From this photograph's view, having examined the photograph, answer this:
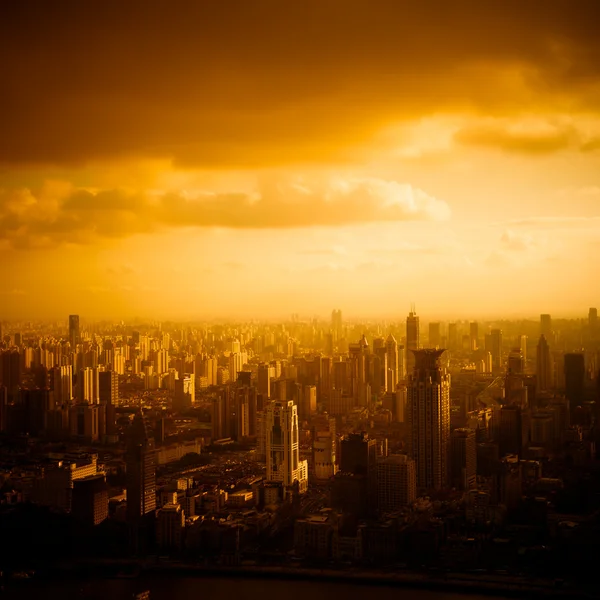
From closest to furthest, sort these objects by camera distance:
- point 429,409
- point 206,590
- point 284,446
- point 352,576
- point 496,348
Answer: point 206,590 < point 352,576 < point 496,348 < point 284,446 < point 429,409

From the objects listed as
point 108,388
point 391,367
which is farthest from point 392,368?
point 108,388

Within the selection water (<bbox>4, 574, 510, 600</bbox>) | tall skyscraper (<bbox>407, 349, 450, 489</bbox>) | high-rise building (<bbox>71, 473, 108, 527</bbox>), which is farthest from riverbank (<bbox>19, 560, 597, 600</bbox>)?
tall skyscraper (<bbox>407, 349, 450, 489</bbox>)

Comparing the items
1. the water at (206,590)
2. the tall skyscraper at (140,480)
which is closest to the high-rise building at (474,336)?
the water at (206,590)

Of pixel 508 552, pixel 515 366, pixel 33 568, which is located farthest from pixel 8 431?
pixel 515 366

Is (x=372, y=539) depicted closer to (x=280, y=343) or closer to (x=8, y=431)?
(x=280, y=343)

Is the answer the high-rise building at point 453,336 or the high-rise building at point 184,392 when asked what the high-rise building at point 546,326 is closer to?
the high-rise building at point 453,336

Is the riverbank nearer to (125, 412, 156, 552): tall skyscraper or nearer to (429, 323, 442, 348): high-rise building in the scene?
(125, 412, 156, 552): tall skyscraper

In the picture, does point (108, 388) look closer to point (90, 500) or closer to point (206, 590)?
point (90, 500)
